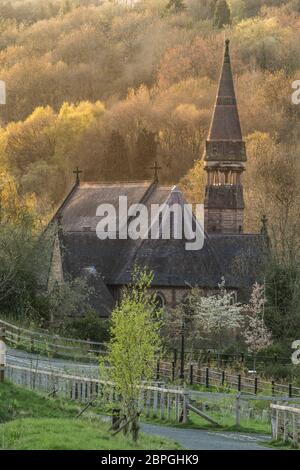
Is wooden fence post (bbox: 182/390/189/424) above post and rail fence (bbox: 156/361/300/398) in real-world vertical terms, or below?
below

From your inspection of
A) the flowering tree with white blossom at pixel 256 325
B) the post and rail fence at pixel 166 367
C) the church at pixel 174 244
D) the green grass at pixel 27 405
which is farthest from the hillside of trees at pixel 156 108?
the green grass at pixel 27 405

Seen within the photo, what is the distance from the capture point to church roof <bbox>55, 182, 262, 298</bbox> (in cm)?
8531

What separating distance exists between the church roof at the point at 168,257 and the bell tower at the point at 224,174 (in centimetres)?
354

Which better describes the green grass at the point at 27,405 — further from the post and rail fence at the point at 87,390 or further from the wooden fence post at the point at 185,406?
the wooden fence post at the point at 185,406

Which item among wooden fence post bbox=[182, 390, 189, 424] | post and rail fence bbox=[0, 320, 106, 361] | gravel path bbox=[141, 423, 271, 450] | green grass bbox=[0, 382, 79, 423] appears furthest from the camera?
post and rail fence bbox=[0, 320, 106, 361]

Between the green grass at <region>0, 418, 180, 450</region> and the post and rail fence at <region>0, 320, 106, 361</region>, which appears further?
the post and rail fence at <region>0, 320, 106, 361</region>

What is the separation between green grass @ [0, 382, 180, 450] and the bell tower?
1917 inches

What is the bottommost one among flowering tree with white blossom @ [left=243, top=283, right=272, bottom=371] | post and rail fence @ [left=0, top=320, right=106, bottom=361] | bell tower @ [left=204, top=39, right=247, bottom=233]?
post and rail fence @ [left=0, top=320, right=106, bottom=361]

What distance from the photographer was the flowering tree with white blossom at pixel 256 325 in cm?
7675

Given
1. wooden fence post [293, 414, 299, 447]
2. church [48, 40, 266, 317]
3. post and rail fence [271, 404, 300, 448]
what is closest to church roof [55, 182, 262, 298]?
church [48, 40, 266, 317]

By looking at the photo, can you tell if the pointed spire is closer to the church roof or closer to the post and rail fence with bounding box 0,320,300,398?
the church roof

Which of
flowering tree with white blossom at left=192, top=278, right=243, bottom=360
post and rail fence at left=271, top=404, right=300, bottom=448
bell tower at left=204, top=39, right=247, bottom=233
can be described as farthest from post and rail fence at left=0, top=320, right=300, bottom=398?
bell tower at left=204, top=39, right=247, bottom=233

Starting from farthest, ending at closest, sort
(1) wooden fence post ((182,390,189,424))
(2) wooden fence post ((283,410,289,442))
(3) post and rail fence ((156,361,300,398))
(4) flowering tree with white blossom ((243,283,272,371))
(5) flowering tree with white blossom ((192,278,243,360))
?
1. (5) flowering tree with white blossom ((192,278,243,360))
2. (4) flowering tree with white blossom ((243,283,272,371))
3. (3) post and rail fence ((156,361,300,398))
4. (1) wooden fence post ((182,390,189,424))
5. (2) wooden fence post ((283,410,289,442))
